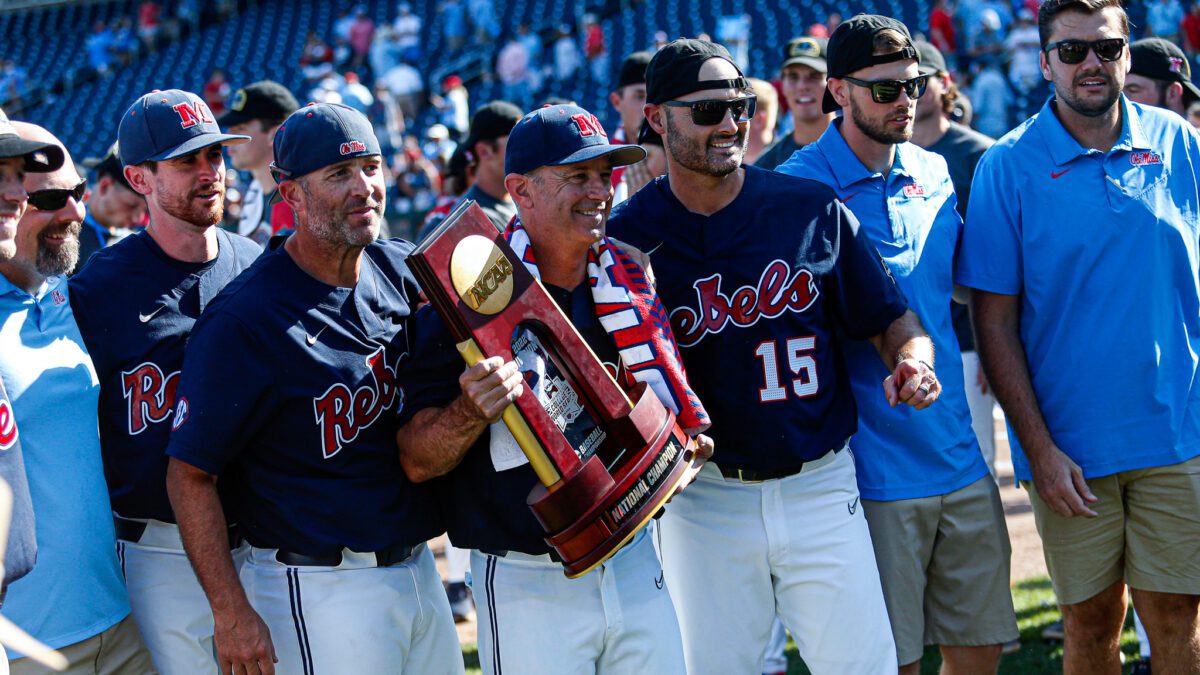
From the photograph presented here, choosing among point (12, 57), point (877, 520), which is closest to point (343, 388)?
point (877, 520)

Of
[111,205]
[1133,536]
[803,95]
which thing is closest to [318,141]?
[1133,536]

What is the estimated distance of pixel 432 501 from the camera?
138 inches

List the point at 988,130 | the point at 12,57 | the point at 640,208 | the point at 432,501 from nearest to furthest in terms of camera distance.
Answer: the point at 432,501
the point at 640,208
the point at 988,130
the point at 12,57

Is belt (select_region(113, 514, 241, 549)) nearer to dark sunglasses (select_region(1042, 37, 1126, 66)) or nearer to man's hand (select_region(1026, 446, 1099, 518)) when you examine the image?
man's hand (select_region(1026, 446, 1099, 518))

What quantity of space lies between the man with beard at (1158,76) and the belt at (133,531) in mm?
4428

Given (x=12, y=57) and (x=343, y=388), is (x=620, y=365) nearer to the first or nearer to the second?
(x=343, y=388)

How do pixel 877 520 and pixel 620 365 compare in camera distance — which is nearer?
pixel 620 365

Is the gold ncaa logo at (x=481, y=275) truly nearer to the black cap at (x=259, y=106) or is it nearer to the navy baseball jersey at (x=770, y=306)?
the navy baseball jersey at (x=770, y=306)

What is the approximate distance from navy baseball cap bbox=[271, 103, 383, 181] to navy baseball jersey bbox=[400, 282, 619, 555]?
0.49m

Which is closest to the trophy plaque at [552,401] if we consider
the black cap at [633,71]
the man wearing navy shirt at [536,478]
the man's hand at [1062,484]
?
the man wearing navy shirt at [536,478]

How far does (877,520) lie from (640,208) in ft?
→ 4.15

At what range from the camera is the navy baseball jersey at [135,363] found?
356 cm

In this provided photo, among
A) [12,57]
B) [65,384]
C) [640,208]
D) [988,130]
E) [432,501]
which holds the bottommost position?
[12,57]

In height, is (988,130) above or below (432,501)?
below
